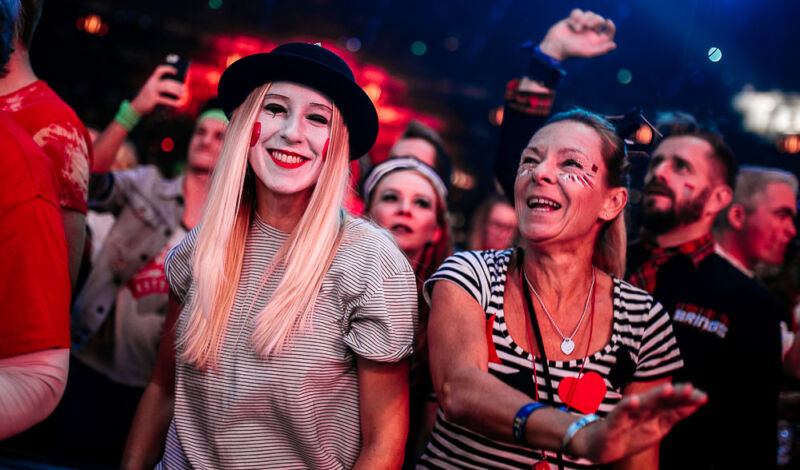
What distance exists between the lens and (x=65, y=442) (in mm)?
2855

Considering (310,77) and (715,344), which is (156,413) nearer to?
(310,77)

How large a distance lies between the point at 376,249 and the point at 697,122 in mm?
1648

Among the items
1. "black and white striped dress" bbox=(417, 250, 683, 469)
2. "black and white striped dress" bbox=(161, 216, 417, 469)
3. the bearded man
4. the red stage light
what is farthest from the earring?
the red stage light

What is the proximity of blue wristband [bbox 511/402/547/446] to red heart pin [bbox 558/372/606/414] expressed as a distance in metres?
0.37

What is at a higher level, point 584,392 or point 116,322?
point 584,392

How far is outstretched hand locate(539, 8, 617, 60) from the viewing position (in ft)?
7.44

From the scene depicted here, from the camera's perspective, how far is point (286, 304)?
64.8 inches

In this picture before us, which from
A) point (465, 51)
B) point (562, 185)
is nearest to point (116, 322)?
point (562, 185)

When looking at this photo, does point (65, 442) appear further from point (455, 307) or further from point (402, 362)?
point (455, 307)

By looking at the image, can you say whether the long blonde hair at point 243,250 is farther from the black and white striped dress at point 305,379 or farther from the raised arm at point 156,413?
the raised arm at point 156,413

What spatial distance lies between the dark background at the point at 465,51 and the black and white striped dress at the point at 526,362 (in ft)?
2.42

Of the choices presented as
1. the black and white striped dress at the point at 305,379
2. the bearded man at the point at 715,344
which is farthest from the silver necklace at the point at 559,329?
the bearded man at the point at 715,344

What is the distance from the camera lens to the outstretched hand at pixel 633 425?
1057 mm

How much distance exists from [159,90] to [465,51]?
705 cm
